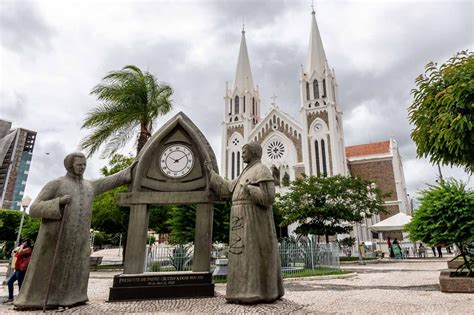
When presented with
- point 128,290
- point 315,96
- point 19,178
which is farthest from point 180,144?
point 19,178

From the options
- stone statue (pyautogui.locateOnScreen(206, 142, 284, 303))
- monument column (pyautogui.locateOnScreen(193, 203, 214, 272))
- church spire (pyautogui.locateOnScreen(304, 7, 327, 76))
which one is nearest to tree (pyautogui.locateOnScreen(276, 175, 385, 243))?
monument column (pyautogui.locateOnScreen(193, 203, 214, 272))

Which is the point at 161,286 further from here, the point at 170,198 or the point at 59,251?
the point at 59,251

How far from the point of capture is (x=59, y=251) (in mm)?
4969

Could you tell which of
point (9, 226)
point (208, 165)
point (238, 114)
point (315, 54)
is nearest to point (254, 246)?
point (208, 165)

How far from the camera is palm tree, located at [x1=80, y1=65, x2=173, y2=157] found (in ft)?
42.7

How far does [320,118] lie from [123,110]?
1235 inches

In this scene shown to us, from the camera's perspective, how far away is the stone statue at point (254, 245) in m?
5.05

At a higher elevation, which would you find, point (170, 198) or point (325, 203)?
point (325, 203)

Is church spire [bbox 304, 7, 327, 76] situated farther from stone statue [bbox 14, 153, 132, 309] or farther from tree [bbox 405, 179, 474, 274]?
stone statue [bbox 14, 153, 132, 309]

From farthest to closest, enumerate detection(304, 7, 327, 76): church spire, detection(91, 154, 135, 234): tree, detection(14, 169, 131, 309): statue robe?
detection(304, 7, 327, 76): church spire, detection(91, 154, 135, 234): tree, detection(14, 169, 131, 309): statue robe

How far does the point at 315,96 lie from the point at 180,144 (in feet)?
125

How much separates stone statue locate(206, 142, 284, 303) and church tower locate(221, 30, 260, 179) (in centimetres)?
3724

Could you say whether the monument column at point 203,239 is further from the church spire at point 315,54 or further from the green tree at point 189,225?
the church spire at point 315,54

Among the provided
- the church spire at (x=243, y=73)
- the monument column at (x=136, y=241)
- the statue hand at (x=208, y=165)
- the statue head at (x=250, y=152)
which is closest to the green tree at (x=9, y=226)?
the monument column at (x=136, y=241)
